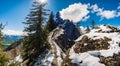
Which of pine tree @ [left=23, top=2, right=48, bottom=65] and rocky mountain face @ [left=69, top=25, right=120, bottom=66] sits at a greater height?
pine tree @ [left=23, top=2, right=48, bottom=65]

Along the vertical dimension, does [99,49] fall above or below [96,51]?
above

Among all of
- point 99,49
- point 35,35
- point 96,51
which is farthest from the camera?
point 35,35

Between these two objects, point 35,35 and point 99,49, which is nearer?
point 99,49

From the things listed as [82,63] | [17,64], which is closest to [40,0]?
[82,63]

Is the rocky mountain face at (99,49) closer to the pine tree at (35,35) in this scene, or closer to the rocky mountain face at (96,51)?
the rocky mountain face at (96,51)

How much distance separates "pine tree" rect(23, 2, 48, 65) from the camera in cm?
3795

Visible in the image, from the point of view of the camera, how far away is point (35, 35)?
38812 mm

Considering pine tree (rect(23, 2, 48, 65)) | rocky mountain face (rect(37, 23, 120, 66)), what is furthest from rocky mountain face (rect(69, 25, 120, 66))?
pine tree (rect(23, 2, 48, 65))

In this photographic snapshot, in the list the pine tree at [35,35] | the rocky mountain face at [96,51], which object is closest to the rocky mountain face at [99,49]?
the rocky mountain face at [96,51]

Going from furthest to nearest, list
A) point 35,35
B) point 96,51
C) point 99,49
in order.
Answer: point 35,35 < point 99,49 < point 96,51

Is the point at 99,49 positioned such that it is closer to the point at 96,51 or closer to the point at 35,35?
the point at 96,51

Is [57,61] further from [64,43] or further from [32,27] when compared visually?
[64,43]

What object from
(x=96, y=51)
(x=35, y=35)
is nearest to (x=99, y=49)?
(x=96, y=51)

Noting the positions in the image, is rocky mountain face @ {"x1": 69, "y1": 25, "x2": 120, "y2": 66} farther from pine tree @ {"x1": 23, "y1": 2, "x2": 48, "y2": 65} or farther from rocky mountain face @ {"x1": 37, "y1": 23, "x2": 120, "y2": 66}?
pine tree @ {"x1": 23, "y1": 2, "x2": 48, "y2": 65}
